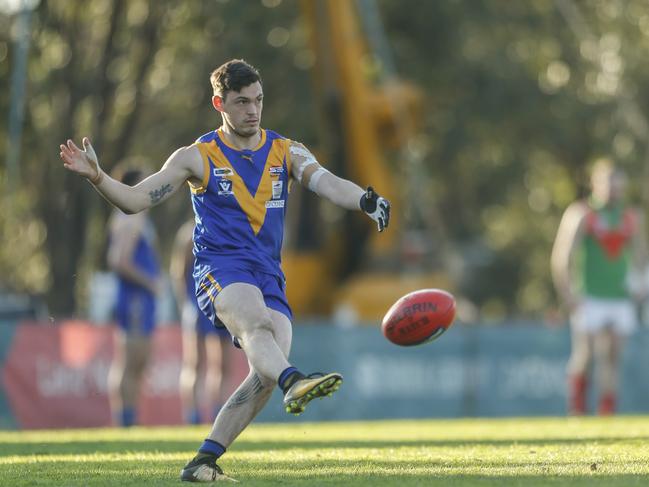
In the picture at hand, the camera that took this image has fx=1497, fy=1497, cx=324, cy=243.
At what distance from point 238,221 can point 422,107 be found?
20.8 metres

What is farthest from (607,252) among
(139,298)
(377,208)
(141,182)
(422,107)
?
(422,107)

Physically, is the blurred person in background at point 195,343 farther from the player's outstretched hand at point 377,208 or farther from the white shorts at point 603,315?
the player's outstretched hand at point 377,208

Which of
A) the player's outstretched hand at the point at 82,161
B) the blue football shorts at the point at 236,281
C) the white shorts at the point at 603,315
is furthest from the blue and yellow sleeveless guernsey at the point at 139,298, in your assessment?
the player's outstretched hand at the point at 82,161

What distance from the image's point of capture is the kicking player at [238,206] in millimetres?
7359

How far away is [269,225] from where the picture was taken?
765cm

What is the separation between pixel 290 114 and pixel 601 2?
10.4 m

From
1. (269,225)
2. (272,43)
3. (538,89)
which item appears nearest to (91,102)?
(272,43)

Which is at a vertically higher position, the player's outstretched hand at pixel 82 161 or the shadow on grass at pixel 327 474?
the player's outstretched hand at pixel 82 161

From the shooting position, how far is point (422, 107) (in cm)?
2808

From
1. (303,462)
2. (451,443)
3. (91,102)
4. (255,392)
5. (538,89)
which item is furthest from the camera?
(538,89)

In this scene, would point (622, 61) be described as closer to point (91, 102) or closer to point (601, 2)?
point (601, 2)

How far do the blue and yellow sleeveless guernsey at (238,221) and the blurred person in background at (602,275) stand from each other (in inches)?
299

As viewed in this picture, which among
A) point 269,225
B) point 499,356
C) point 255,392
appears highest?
point 269,225

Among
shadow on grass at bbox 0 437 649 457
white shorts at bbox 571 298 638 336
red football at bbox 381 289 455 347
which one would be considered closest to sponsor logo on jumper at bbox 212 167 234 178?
red football at bbox 381 289 455 347
